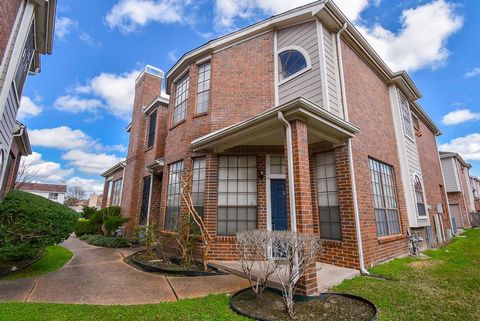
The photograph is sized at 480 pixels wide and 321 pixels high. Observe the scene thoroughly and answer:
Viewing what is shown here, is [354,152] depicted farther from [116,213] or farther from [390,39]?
[116,213]

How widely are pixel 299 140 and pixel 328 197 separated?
2215 mm

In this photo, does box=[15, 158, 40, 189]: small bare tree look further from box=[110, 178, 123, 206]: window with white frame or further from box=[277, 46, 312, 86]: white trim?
box=[277, 46, 312, 86]: white trim

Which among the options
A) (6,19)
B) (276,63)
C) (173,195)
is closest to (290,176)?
(276,63)

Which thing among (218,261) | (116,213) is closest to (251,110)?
(218,261)

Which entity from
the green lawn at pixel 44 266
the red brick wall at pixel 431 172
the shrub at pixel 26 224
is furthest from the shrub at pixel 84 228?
the red brick wall at pixel 431 172

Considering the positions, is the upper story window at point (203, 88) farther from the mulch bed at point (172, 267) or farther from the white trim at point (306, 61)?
the mulch bed at point (172, 267)

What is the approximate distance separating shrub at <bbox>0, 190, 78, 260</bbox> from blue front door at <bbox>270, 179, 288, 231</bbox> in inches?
183

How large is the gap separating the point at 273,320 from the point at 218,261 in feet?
9.76

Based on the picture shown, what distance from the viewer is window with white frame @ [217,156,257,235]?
19.7 feet

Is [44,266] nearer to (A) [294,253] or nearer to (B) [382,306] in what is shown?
(A) [294,253]

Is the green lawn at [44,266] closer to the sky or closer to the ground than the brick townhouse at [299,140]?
closer to the ground

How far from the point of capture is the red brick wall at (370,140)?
217 inches

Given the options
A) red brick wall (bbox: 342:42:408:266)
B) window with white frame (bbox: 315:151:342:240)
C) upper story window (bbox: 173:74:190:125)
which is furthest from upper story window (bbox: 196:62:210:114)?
red brick wall (bbox: 342:42:408:266)

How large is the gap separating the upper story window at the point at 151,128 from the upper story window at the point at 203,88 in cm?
432
